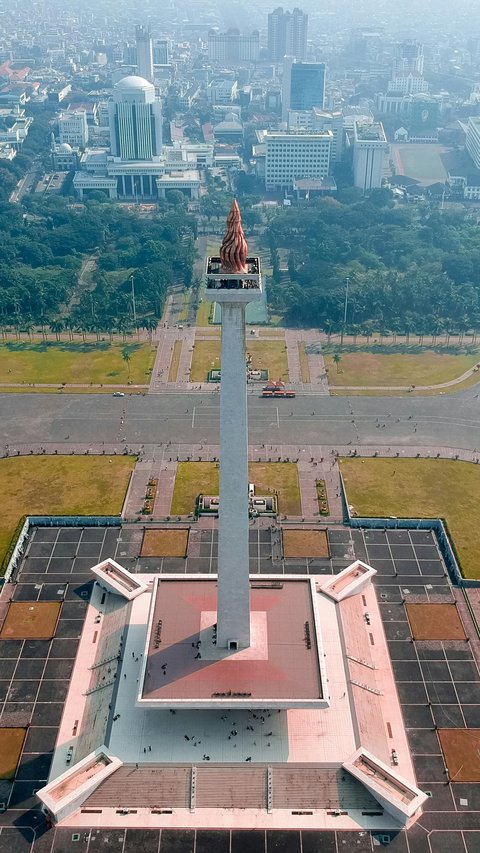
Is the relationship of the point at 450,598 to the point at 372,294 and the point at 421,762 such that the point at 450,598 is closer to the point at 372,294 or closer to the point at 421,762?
the point at 421,762

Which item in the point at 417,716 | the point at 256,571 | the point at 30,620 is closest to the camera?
the point at 417,716

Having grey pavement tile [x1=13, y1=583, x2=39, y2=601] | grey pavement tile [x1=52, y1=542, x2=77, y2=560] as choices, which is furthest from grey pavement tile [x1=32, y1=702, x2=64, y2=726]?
grey pavement tile [x1=52, y1=542, x2=77, y2=560]

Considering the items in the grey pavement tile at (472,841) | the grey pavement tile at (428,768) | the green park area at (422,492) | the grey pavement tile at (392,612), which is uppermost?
the green park area at (422,492)

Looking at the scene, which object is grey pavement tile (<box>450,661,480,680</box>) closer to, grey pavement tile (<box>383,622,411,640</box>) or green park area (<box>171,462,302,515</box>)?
grey pavement tile (<box>383,622,411,640</box>)

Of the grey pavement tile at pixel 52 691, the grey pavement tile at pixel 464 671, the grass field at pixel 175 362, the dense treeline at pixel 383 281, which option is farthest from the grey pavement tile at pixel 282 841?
the dense treeline at pixel 383 281

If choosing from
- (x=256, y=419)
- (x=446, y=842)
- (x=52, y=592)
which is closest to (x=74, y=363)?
(x=256, y=419)

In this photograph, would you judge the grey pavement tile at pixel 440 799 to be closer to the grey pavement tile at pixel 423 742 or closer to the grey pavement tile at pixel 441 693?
the grey pavement tile at pixel 423 742

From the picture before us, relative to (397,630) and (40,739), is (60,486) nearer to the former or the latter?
(40,739)
